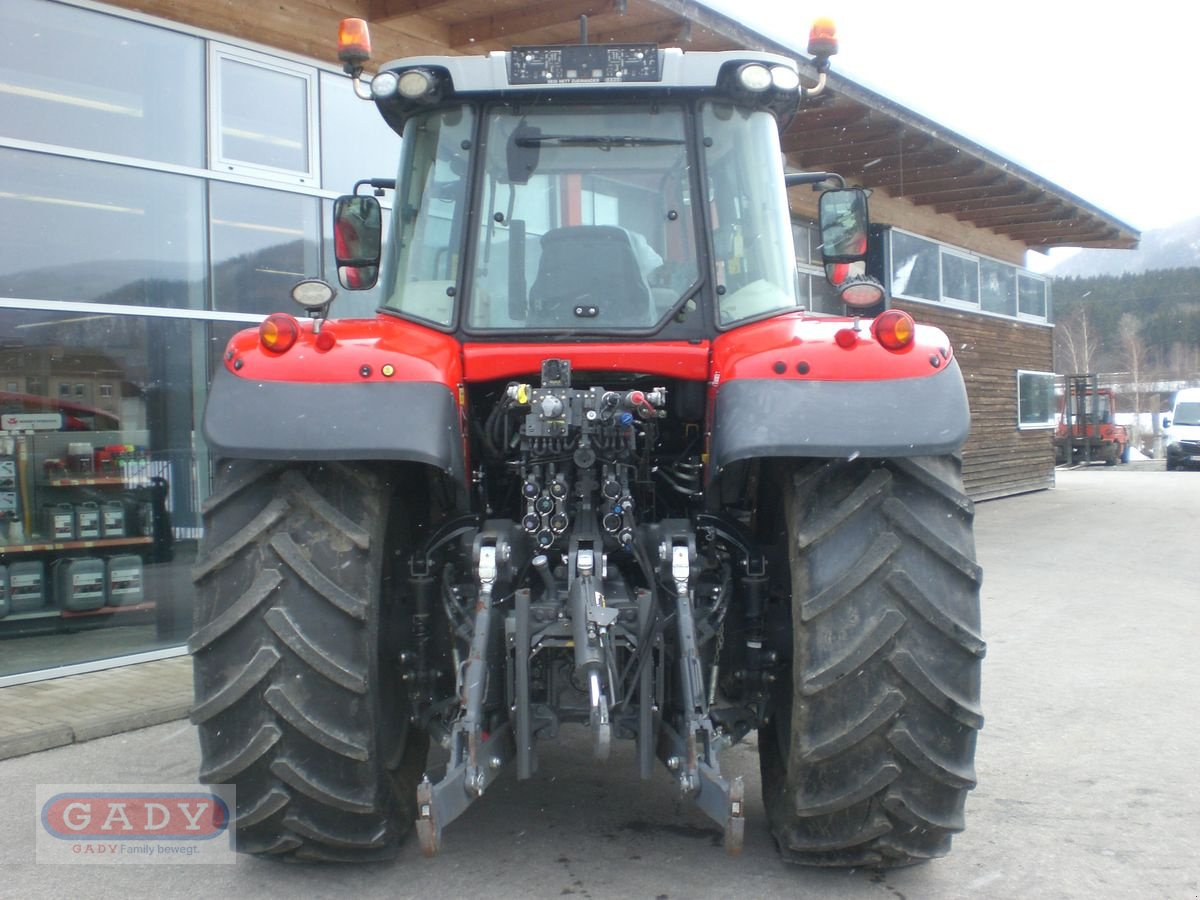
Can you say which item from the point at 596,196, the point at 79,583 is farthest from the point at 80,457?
the point at 596,196

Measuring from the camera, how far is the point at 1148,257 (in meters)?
157

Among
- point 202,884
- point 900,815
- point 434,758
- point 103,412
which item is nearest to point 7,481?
point 103,412

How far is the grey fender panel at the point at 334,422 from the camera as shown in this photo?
11.2 ft

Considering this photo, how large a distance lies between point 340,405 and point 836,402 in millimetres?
1472

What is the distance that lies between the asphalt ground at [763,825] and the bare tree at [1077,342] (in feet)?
239

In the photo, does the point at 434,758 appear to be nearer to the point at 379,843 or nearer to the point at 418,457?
the point at 379,843

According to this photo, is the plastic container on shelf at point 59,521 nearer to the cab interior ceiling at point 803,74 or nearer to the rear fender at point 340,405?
the cab interior ceiling at point 803,74

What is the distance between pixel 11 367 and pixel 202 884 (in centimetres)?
436

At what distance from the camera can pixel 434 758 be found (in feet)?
16.6

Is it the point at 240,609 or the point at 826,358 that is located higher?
the point at 826,358

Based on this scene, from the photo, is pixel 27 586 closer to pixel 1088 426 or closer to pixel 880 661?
pixel 880 661

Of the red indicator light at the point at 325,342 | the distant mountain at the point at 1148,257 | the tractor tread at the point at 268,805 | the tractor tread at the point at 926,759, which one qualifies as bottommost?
the tractor tread at the point at 268,805

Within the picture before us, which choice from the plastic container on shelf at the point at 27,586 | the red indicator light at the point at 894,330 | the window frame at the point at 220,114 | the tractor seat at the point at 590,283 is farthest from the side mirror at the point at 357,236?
the plastic container on shelf at the point at 27,586

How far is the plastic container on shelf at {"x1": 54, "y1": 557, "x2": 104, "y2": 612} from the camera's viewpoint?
731 centimetres
